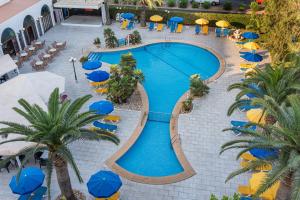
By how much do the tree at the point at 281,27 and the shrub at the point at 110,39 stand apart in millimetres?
13975

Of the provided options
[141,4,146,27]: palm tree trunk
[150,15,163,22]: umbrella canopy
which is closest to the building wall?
[141,4,146,27]: palm tree trunk

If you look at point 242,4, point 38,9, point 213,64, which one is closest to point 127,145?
point 213,64

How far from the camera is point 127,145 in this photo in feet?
64.3

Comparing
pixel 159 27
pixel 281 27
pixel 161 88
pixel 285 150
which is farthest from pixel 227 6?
pixel 285 150

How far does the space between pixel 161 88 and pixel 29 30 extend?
16.4 m

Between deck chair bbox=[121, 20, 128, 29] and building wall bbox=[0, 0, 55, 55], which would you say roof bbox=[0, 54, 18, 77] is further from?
deck chair bbox=[121, 20, 128, 29]

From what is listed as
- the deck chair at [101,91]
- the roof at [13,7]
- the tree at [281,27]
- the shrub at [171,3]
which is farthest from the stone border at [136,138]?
the shrub at [171,3]

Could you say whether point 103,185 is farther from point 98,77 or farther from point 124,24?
point 124,24

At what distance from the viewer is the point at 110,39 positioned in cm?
3116

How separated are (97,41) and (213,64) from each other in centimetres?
1176

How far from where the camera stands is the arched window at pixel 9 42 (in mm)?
28817

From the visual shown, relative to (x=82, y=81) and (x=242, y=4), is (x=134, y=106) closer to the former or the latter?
(x=82, y=81)

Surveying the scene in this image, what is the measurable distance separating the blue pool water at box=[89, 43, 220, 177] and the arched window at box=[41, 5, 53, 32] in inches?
346

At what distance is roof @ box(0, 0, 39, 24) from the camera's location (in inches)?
1180
